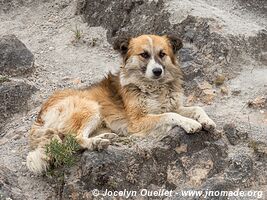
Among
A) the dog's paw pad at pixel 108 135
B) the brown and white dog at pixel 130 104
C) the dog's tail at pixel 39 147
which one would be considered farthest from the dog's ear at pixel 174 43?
the dog's tail at pixel 39 147

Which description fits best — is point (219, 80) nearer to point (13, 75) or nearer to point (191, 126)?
point (191, 126)

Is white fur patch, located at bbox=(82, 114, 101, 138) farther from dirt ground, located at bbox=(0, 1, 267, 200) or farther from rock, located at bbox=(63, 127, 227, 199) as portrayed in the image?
dirt ground, located at bbox=(0, 1, 267, 200)

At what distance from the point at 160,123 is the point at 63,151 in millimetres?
1291

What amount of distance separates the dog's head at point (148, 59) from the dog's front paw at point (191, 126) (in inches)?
32.2

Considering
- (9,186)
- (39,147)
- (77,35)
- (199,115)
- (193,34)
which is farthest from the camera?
(77,35)

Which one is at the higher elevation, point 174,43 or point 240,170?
point 174,43

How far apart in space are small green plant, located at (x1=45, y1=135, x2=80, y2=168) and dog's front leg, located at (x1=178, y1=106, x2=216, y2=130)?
5.11 ft

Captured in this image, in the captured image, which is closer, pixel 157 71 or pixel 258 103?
pixel 157 71

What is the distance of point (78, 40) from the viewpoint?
10156 mm

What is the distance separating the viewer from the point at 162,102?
728 centimetres

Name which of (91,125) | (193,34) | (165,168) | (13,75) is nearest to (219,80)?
(193,34)

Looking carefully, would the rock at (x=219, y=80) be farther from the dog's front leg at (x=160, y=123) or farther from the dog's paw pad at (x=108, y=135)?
the dog's paw pad at (x=108, y=135)

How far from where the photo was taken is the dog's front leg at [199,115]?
266 inches

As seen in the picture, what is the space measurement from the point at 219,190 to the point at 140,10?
15.0ft
